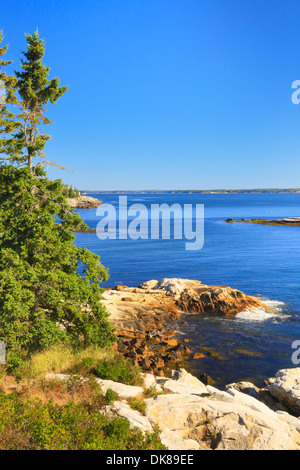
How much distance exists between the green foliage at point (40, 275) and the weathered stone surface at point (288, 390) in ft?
29.3

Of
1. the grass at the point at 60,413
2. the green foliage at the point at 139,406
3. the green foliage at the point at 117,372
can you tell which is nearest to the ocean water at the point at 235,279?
the green foliage at the point at 117,372

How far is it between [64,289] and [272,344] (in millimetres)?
18787

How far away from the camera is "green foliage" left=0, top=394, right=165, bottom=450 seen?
8570 millimetres

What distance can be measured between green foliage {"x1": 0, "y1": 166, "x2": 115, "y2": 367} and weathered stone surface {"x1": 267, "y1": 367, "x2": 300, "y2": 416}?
8932 millimetres

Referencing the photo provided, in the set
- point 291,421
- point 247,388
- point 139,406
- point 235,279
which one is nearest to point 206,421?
point 139,406

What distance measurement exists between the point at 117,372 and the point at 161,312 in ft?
63.0

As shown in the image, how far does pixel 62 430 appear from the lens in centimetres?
886

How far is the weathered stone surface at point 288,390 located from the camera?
1608 cm

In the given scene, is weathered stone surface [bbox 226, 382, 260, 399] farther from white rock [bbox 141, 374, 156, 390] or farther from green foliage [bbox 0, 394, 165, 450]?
green foliage [bbox 0, 394, 165, 450]

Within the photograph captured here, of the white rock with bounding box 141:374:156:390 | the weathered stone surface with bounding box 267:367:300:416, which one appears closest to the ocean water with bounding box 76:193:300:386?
the weathered stone surface with bounding box 267:367:300:416

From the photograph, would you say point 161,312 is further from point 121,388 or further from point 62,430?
point 62,430

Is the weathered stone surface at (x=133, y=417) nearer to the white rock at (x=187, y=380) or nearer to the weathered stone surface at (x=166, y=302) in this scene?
the white rock at (x=187, y=380)
